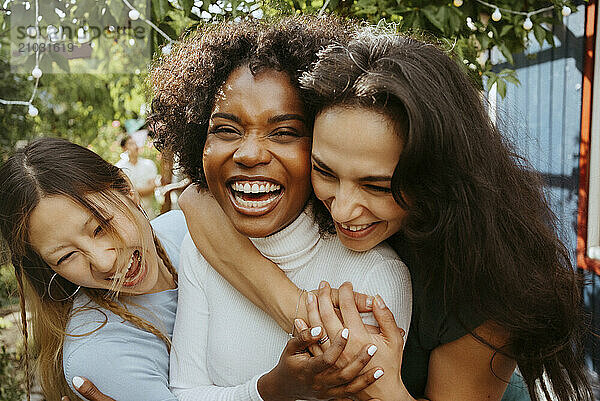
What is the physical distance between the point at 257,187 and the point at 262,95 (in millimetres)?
222

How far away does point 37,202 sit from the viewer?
1823mm

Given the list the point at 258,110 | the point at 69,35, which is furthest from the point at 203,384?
the point at 69,35

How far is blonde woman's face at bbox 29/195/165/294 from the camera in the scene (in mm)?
1817

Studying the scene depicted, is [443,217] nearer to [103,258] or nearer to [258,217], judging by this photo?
[258,217]

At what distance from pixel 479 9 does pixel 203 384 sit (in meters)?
2.23

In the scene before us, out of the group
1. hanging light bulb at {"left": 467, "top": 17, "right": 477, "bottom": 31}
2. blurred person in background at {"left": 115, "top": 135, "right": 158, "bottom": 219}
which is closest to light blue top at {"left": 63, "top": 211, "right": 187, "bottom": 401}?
hanging light bulb at {"left": 467, "top": 17, "right": 477, "bottom": 31}

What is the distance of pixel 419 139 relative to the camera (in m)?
1.35

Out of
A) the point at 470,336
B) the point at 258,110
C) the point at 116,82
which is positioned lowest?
the point at 116,82

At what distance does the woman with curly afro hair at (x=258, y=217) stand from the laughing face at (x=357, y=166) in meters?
0.10

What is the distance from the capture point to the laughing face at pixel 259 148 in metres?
1.52

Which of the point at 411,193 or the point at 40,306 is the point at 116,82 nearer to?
the point at 40,306

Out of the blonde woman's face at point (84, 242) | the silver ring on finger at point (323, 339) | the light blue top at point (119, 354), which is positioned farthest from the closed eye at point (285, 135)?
the light blue top at point (119, 354)

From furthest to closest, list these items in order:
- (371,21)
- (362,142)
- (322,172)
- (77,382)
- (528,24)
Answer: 1. (528,24)
2. (371,21)
3. (77,382)
4. (322,172)
5. (362,142)

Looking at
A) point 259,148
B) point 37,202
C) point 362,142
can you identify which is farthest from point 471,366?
point 37,202
